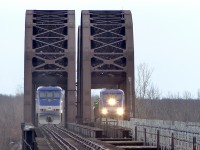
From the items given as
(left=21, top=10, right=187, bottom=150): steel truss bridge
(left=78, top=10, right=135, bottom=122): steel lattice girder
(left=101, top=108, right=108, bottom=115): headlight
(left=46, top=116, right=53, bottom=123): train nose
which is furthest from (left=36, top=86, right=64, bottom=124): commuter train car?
(left=101, top=108, right=108, bottom=115): headlight

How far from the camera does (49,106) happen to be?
71188mm

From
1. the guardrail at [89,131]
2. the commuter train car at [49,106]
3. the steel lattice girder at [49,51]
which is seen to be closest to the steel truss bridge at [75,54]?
the steel lattice girder at [49,51]

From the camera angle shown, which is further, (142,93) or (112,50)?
A: (142,93)

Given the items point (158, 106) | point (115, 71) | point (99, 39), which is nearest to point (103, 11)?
→ point (99, 39)

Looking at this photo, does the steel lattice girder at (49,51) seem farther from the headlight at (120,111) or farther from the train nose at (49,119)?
the headlight at (120,111)

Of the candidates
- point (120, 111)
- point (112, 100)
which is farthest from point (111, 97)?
point (120, 111)

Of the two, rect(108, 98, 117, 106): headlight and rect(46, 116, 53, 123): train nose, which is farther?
rect(108, 98, 117, 106): headlight

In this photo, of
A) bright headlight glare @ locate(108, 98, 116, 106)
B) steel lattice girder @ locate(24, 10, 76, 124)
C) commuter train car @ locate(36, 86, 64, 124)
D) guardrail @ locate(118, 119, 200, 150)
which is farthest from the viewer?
steel lattice girder @ locate(24, 10, 76, 124)

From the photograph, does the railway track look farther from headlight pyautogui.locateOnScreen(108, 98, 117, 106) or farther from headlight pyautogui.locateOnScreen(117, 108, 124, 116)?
headlight pyautogui.locateOnScreen(117, 108, 124, 116)

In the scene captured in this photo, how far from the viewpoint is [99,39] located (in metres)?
80.2

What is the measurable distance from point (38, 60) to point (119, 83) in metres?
13.8

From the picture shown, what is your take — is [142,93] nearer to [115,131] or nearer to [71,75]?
[71,75]

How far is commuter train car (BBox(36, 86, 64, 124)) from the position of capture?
70.8 meters

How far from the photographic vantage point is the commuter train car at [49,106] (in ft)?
232
